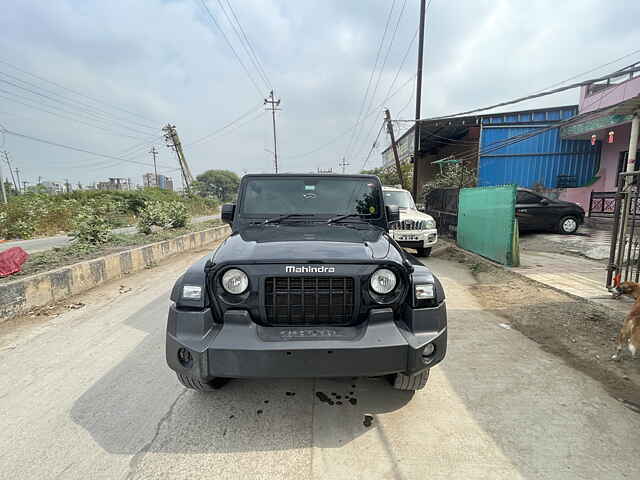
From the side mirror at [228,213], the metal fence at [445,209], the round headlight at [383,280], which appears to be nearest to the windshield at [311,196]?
the side mirror at [228,213]

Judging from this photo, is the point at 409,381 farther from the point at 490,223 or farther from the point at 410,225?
the point at 490,223

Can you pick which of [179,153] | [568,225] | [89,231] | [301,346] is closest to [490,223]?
[568,225]

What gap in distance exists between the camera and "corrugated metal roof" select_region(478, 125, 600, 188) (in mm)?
14057

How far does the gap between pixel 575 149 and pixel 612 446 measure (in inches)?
633

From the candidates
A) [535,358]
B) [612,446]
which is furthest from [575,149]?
[612,446]

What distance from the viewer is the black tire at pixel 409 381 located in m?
2.25

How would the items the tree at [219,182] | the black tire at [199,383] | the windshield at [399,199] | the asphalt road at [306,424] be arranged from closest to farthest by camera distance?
the asphalt road at [306,424] → the black tire at [199,383] → the windshield at [399,199] → the tree at [219,182]

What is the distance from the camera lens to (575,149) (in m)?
14.1

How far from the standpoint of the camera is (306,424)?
2.17 m

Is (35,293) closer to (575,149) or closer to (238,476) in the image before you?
(238,476)

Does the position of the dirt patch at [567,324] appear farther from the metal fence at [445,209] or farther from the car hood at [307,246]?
the metal fence at [445,209]

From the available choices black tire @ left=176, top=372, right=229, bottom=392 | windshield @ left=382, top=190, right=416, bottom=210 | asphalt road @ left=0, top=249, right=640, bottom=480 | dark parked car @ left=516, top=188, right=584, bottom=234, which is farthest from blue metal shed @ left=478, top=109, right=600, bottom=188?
black tire @ left=176, top=372, right=229, bottom=392

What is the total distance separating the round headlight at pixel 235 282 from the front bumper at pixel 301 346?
14 cm

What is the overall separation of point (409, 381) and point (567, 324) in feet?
9.16
